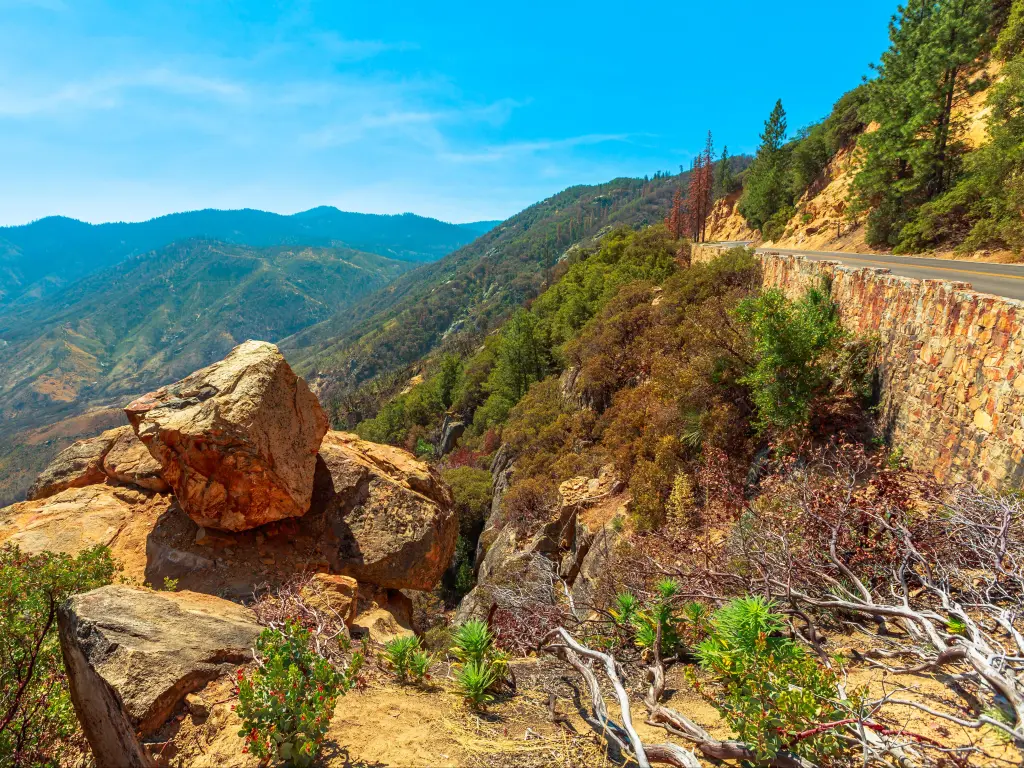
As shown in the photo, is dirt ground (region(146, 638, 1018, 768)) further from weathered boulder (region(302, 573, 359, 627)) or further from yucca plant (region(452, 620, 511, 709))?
weathered boulder (region(302, 573, 359, 627))

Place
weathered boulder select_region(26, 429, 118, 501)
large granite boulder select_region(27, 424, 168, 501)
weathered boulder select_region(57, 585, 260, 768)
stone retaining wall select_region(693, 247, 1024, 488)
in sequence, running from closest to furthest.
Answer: weathered boulder select_region(57, 585, 260, 768), stone retaining wall select_region(693, 247, 1024, 488), large granite boulder select_region(27, 424, 168, 501), weathered boulder select_region(26, 429, 118, 501)

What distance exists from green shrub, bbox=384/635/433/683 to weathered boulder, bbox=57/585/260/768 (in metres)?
1.52

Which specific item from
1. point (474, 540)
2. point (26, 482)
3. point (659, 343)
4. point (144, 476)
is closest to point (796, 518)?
point (144, 476)

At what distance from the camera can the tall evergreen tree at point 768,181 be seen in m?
42.1

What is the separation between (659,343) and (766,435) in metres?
8.13

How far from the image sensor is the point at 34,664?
15.9ft

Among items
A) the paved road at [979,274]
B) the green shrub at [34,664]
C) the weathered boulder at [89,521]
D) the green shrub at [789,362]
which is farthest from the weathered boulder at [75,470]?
the paved road at [979,274]

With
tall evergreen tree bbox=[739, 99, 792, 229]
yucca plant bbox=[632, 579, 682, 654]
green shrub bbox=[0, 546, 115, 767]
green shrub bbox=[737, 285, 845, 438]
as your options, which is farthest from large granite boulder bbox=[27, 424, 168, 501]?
tall evergreen tree bbox=[739, 99, 792, 229]

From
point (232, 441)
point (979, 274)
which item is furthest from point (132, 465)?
point (979, 274)

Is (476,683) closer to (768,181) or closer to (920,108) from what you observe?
(920,108)

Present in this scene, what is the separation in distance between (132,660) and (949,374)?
11015 mm

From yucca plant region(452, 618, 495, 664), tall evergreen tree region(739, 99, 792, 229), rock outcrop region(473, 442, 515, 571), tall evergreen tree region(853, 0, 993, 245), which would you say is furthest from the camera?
tall evergreen tree region(739, 99, 792, 229)

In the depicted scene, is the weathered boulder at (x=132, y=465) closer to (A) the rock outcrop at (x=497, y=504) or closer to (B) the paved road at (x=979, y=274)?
(A) the rock outcrop at (x=497, y=504)

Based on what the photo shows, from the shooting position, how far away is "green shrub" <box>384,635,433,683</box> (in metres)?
5.43
